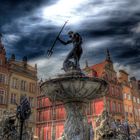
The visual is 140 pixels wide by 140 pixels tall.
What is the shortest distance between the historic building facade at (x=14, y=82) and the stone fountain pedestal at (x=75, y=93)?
27865 mm

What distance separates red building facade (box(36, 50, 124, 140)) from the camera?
4246 cm

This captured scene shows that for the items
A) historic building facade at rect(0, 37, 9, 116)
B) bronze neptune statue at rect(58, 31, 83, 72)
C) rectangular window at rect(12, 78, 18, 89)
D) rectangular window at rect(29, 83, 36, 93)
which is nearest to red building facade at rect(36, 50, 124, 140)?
rectangular window at rect(29, 83, 36, 93)

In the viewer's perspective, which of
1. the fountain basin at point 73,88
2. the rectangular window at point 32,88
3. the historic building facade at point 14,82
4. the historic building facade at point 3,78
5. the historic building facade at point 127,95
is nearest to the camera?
the fountain basin at point 73,88

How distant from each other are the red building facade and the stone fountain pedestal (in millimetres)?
31419

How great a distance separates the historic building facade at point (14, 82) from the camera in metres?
38.8

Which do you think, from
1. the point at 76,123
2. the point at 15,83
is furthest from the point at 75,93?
the point at 15,83

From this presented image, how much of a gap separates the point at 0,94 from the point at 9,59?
6063mm

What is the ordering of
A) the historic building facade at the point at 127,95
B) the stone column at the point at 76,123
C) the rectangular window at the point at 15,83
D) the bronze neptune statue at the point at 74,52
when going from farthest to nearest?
the historic building facade at the point at 127,95 → the rectangular window at the point at 15,83 → the bronze neptune statue at the point at 74,52 → the stone column at the point at 76,123

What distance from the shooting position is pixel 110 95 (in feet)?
144

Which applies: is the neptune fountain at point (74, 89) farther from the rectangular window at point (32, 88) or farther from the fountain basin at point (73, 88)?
the rectangular window at point (32, 88)

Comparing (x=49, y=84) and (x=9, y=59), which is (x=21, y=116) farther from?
(x=9, y=59)

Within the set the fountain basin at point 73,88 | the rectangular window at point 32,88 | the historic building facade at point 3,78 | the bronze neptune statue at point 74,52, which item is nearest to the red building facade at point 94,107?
the rectangular window at point 32,88

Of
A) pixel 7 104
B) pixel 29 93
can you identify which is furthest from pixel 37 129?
pixel 7 104

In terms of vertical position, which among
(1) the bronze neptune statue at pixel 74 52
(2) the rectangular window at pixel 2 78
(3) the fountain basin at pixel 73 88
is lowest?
(3) the fountain basin at pixel 73 88
